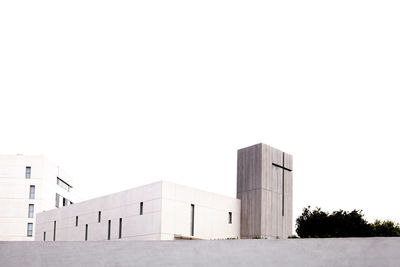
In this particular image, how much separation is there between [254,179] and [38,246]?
2100 cm

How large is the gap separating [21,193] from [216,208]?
1794 inches

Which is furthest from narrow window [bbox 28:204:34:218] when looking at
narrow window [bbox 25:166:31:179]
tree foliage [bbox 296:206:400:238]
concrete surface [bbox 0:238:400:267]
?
concrete surface [bbox 0:238:400:267]

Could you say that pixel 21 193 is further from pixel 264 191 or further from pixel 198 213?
pixel 264 191

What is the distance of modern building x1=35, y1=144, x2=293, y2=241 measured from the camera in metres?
32.4

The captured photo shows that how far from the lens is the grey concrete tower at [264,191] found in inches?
1335

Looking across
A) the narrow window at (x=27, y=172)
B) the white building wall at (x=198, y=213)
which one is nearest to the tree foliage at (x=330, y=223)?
the white building wall at (x=198, y=213)

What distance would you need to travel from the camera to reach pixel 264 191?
1340 inches

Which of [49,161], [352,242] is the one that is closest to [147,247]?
[352,242]

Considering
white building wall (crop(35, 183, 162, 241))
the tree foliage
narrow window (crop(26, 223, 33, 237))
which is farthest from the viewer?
narrow window (crop(26, 223, 33, 237))

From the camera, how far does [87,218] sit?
3928 cm

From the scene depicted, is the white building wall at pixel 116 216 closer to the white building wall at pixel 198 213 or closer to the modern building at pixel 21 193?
the white building wall at pixel 198 213

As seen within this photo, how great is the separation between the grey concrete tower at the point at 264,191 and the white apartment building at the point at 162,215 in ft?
3.05

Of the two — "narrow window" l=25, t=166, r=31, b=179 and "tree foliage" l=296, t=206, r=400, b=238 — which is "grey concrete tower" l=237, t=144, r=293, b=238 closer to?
"tree foliage" l=296, t=206, r=400, b=238

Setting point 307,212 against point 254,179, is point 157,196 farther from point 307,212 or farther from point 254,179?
point 307,212
